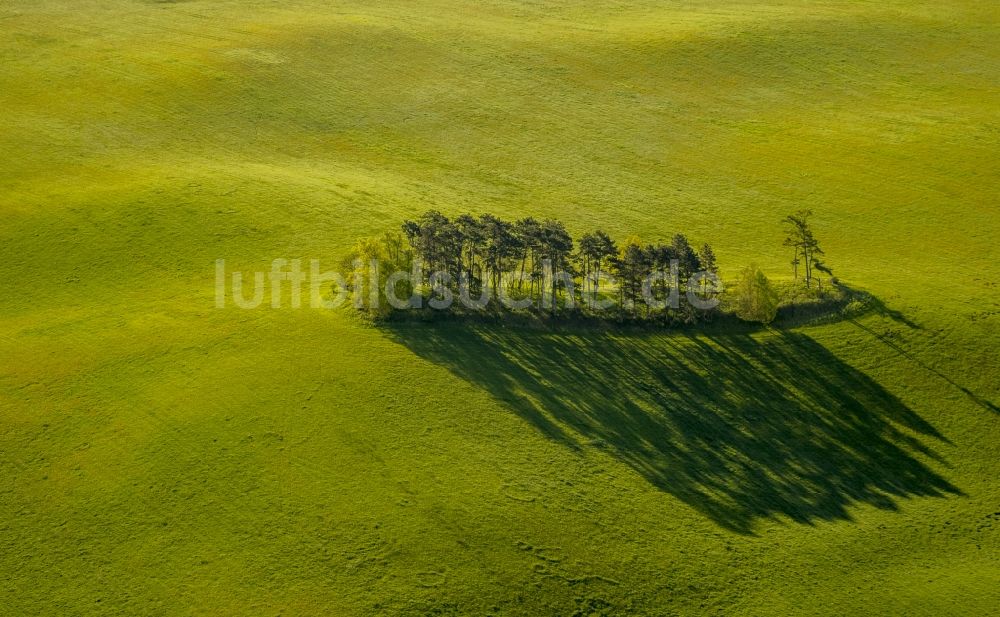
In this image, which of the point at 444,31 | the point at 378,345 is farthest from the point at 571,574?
the point at 444,31

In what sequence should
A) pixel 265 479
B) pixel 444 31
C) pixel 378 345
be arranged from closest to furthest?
1. pixel 265 479
2. pixel 378 345
3. pixel 444 31

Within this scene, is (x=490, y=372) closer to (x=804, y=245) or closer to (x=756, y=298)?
(x=756, y=298)

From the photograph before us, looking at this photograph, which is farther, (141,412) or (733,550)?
(141,412)

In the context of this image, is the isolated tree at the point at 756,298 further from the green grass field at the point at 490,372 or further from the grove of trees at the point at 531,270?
the grove of trees at the point at 531,270

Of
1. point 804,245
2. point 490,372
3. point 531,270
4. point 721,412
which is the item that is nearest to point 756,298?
point 804,245

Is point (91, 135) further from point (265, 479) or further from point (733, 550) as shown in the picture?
point (733, 550)

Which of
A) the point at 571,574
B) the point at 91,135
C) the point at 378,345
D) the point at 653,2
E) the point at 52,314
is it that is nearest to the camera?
the point at 571,574
